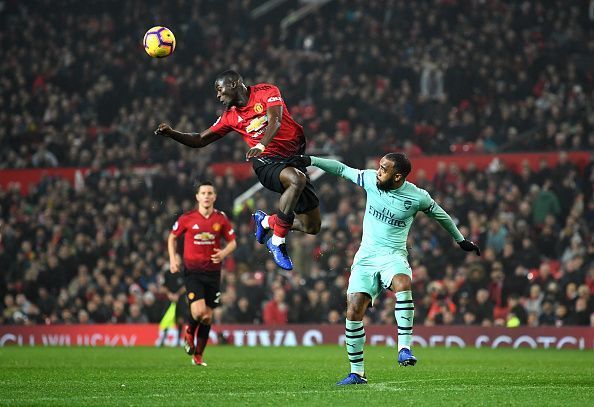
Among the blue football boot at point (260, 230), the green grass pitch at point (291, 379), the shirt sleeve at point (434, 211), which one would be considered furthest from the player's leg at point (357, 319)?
the blue football boot at point (260, 230)

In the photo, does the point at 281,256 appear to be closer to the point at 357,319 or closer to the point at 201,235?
the point at 357,319

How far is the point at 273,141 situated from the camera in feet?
36.3

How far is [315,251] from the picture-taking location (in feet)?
72.0

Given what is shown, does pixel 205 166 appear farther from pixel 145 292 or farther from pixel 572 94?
pixel 572 94

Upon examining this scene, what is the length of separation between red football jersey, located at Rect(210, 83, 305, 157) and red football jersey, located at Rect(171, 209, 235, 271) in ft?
10.7

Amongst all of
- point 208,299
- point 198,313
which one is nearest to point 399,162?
point 198,313

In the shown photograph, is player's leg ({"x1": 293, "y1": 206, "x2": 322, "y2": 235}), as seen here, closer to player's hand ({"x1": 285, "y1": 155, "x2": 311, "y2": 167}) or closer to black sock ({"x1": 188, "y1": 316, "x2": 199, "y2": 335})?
player's hand ({"x1": 285, "y1": 155, "x2": 311, "y2": 167})

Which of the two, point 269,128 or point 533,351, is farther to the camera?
point 533,351

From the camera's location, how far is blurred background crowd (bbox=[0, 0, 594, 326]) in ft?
66.9

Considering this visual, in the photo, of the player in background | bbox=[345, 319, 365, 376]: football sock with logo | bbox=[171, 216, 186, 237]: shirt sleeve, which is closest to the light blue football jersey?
the player in background

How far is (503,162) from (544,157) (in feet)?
2.86

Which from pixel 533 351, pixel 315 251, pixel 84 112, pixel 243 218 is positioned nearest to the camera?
pixel 533 351

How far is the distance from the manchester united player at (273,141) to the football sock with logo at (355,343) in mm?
1248

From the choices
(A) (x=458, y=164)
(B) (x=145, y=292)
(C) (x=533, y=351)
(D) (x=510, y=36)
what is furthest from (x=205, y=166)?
(C) (x=533, y=351)
